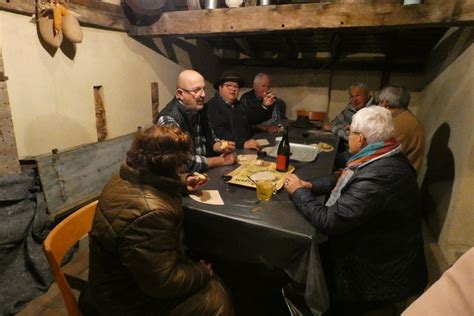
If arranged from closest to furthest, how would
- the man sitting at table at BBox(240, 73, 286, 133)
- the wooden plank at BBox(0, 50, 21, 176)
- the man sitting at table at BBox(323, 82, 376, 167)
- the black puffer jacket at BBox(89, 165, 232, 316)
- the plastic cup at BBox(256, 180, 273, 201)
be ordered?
the black puffer jacket at BBox(89, 165, 232, 316) → the plastic cup at BBox(256, 180, 273, 201) → the wooden plank at BBox(0, 50, 21, 176) → the man sitting at table at BBox(323, 82, 376, 167) → the man sitting at table at BBox(240, 73, 286, 133)

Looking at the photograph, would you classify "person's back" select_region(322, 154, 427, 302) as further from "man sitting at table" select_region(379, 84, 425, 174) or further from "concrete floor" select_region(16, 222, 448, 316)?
"man sitting at table" select_region(379, 84, 425, 174)

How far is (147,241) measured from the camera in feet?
3.63

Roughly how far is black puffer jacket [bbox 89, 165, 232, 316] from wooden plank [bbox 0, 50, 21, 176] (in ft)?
4.25

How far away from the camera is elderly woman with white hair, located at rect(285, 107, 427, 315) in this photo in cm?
135

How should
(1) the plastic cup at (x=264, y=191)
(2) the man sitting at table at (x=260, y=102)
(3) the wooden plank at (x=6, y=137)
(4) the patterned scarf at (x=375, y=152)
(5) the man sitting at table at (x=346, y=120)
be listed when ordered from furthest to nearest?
(2) the man sitting at table at (x=260, y=102)
(5) the man sitting at table at (x=346, y=120)
(3) the wooden plank at (x=6, y=137)
(1) the plastic cup at (x=264, y=191)
(4) the patterned scarf at (x=375, y=152)

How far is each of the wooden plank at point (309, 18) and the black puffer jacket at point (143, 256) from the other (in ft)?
6.94

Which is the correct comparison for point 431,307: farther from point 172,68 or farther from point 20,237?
point 172,68

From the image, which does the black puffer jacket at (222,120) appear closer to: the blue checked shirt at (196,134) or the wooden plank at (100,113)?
the blue checked shirt at (196,134)

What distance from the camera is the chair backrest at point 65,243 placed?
1172 millimetres

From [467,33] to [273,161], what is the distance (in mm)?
2259

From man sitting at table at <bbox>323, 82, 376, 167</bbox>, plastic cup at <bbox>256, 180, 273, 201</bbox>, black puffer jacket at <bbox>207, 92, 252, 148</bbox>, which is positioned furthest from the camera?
man sitting at table at <bbox>323, 82, 376, 167</bbox>

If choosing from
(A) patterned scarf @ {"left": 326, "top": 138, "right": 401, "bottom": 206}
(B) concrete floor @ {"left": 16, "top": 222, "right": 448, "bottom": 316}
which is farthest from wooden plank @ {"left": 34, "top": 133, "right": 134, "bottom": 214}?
(A) patterned scarf @ {"left": 326, "top": 138, "right": 401, "bottom": 206}

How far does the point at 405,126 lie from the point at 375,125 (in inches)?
59.0

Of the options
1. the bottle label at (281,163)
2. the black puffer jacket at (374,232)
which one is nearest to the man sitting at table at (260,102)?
the bottle label at (281,163)
